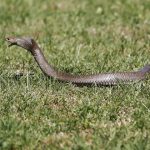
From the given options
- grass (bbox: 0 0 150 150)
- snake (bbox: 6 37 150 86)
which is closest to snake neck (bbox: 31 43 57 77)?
snake (bbox: 6 37 150 86)

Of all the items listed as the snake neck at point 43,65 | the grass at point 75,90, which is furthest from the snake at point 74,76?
the grass at point 75,90

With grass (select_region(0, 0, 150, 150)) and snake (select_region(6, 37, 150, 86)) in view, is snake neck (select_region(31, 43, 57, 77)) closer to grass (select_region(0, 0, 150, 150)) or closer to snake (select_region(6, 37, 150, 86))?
snake (select_region(6, 37, 150, 86))

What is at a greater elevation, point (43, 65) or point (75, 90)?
point (43, 65)

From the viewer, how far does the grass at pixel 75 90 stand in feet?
20.8

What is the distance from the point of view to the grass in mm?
6354

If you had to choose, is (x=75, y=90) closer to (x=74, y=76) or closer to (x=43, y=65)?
(x=74, y=76)


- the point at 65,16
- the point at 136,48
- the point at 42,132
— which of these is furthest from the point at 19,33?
the point at 42,132

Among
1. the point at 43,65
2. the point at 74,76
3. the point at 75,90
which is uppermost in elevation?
the point at 43,65

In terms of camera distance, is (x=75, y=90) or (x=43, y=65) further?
(x=43, y=65)

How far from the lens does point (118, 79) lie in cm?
816

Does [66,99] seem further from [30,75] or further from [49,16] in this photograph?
[49,16]

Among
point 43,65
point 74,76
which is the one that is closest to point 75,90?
point 74,76

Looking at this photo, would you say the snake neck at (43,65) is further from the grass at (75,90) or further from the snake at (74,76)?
the grass at (75,90)

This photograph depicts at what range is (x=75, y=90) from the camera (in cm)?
780
